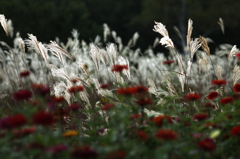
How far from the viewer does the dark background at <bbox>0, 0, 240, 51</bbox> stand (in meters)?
11.3

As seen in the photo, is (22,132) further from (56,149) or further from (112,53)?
(112,53)

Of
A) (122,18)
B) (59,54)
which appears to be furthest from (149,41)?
(59,54)

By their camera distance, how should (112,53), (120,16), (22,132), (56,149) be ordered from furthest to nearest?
(120,16)
(112,53)
(22,132)
(56,149)

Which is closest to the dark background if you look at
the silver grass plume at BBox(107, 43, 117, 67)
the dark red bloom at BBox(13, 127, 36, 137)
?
the silver grass plume at BBox(107, 43, 117, 67)

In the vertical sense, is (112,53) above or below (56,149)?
above

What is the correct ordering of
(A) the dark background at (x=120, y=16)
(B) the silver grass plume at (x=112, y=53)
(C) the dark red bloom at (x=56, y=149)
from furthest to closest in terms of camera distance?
(A) the dark background at (x=120, y=16) → (B) the silver grass plume at (x=112, y=53) → (C) the dark red bloom at (x=56, y=149)

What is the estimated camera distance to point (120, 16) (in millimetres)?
20328

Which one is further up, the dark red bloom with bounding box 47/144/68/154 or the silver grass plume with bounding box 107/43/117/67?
the silver grass plume with bounding box 107/43/117/67

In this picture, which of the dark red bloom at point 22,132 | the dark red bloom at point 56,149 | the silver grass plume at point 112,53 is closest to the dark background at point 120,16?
the silver grass plume at point 112,53

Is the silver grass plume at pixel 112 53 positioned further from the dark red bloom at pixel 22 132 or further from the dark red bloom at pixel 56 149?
the dark red bloom at pixel 56 149

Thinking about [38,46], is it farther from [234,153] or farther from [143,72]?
[143,72]

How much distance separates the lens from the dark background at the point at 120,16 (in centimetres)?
1133

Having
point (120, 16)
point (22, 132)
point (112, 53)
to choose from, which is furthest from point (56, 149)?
point (120, 16)

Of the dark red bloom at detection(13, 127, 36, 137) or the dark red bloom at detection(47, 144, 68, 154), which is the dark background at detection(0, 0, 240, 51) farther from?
the dark red bloom at detection(47, 144, 68, 154)
